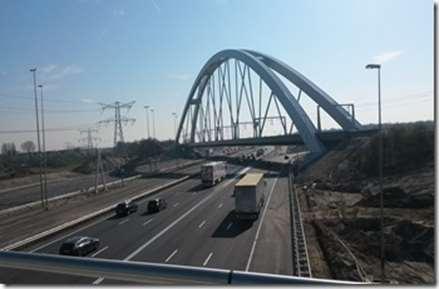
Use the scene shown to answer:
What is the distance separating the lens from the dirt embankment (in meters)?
18.5

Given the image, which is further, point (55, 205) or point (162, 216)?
point (55, 205)

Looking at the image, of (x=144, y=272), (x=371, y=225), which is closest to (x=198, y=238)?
(x=371, y=225)

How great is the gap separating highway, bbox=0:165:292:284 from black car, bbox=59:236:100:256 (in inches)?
15.2

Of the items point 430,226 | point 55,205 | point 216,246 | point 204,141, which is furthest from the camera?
point 204,141

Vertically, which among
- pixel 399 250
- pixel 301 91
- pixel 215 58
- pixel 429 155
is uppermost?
pixel 215 58

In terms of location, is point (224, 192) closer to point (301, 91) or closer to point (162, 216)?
point (162, 216)

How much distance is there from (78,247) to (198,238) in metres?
5.79

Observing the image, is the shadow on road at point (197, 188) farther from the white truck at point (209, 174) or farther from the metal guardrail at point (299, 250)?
the metal guardrail at point (299, 250)

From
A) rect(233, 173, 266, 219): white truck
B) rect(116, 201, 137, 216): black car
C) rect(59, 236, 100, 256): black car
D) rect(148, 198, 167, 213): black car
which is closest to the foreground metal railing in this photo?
rect(59, 236, 100, 256): black car

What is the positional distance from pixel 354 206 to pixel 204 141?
90.6 metres

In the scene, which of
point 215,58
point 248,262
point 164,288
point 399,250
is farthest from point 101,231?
point 215,58

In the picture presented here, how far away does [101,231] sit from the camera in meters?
26.6

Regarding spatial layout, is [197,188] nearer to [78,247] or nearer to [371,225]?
[371,225]

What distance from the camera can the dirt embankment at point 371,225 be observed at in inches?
728
